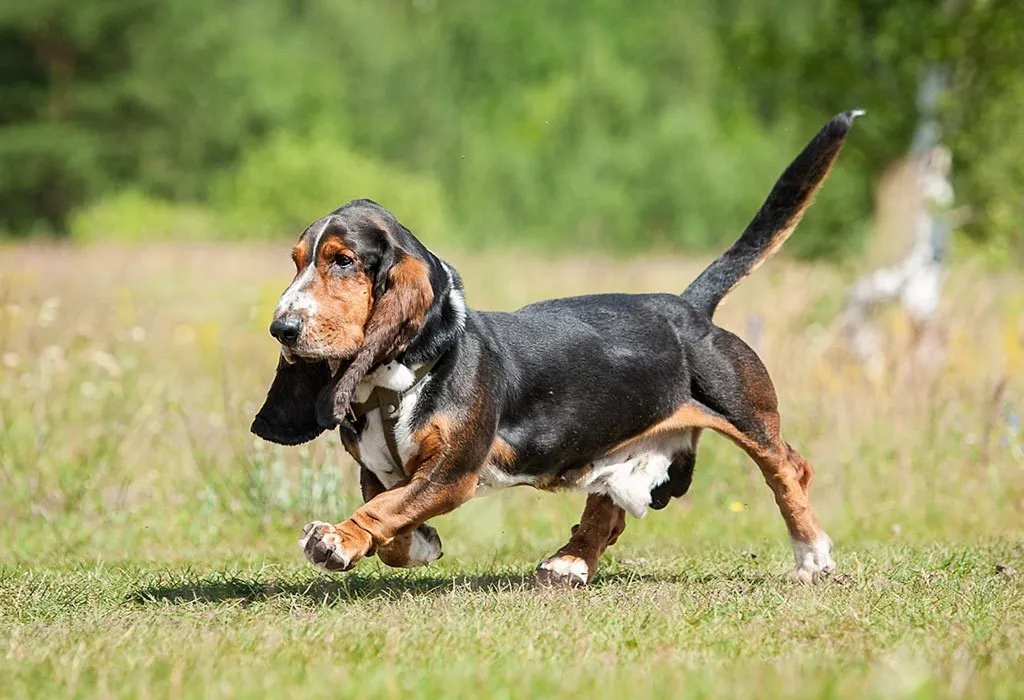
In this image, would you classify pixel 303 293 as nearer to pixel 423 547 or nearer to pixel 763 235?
pixel 423 547

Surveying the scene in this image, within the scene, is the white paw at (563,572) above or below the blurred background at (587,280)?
below

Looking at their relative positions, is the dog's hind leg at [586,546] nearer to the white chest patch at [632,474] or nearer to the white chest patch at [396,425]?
the white chest patch at [632,474]

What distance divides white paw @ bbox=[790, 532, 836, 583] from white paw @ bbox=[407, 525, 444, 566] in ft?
5.26

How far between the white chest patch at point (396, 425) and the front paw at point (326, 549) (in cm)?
49

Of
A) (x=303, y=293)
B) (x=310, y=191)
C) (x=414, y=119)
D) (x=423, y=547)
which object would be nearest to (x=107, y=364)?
(x=423, y=547)

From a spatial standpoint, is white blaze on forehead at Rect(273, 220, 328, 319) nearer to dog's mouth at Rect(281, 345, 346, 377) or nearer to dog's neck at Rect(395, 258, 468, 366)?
dog's mouth at Rect(281, 345, 346, 377)

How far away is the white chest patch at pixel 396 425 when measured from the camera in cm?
514

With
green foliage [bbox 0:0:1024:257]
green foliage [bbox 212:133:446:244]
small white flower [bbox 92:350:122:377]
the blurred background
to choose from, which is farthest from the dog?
green foliage [bbox 212:133:446:244]

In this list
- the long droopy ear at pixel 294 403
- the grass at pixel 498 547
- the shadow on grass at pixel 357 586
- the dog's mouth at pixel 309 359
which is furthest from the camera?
the shadow on grass at pixel 357 586

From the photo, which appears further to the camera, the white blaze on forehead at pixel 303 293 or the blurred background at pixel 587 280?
the blurred background at pixel 587 280

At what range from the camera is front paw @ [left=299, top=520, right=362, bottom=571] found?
15.9ft

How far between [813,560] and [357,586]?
1.98 meters

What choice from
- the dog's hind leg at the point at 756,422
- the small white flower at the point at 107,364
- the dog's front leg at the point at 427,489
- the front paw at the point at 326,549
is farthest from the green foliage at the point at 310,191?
the front paw at the point at 326,549

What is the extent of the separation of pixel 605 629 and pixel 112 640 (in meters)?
1.61
